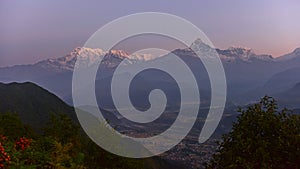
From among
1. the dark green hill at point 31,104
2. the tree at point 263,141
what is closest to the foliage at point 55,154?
the tree at point 263,141

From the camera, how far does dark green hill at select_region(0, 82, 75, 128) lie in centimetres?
15112

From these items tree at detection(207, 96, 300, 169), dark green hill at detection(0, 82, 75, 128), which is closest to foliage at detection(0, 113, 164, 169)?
tree at detection(207, 96, 300, 169)

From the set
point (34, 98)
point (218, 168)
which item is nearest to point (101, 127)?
point (218, 168)

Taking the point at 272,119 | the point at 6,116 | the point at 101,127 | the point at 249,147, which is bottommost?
the point at 6,116

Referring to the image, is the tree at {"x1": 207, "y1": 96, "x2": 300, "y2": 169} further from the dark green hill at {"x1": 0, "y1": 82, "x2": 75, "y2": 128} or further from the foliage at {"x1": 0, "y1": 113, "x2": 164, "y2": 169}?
the dark green hill at {"x1": 0, "y1": 82, "x2": 75, "y2": 128}

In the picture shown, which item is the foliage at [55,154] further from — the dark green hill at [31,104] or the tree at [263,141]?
the dark green hill at [31,104]

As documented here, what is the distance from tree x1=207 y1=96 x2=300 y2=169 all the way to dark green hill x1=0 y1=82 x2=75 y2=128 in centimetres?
12879

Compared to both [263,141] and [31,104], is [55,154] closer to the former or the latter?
[263,141]

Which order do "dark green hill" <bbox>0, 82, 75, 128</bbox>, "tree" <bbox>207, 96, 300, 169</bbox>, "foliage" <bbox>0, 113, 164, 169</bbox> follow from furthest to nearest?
1. "dark green hill" <bbox>0, 82, 75, 128</bbox>
2. "tree" <bbox>207, 96, 300, 169</bbox>
3. "foliage" <bbox>0, 113, 164, 169</bbox>

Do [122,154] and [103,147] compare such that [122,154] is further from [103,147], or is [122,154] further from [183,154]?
[183,154]

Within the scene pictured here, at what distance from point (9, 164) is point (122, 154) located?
808 inches

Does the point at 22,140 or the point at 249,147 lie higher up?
the point at 249,147

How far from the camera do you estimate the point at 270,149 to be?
18.4m

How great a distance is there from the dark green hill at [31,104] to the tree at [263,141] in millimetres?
128795
